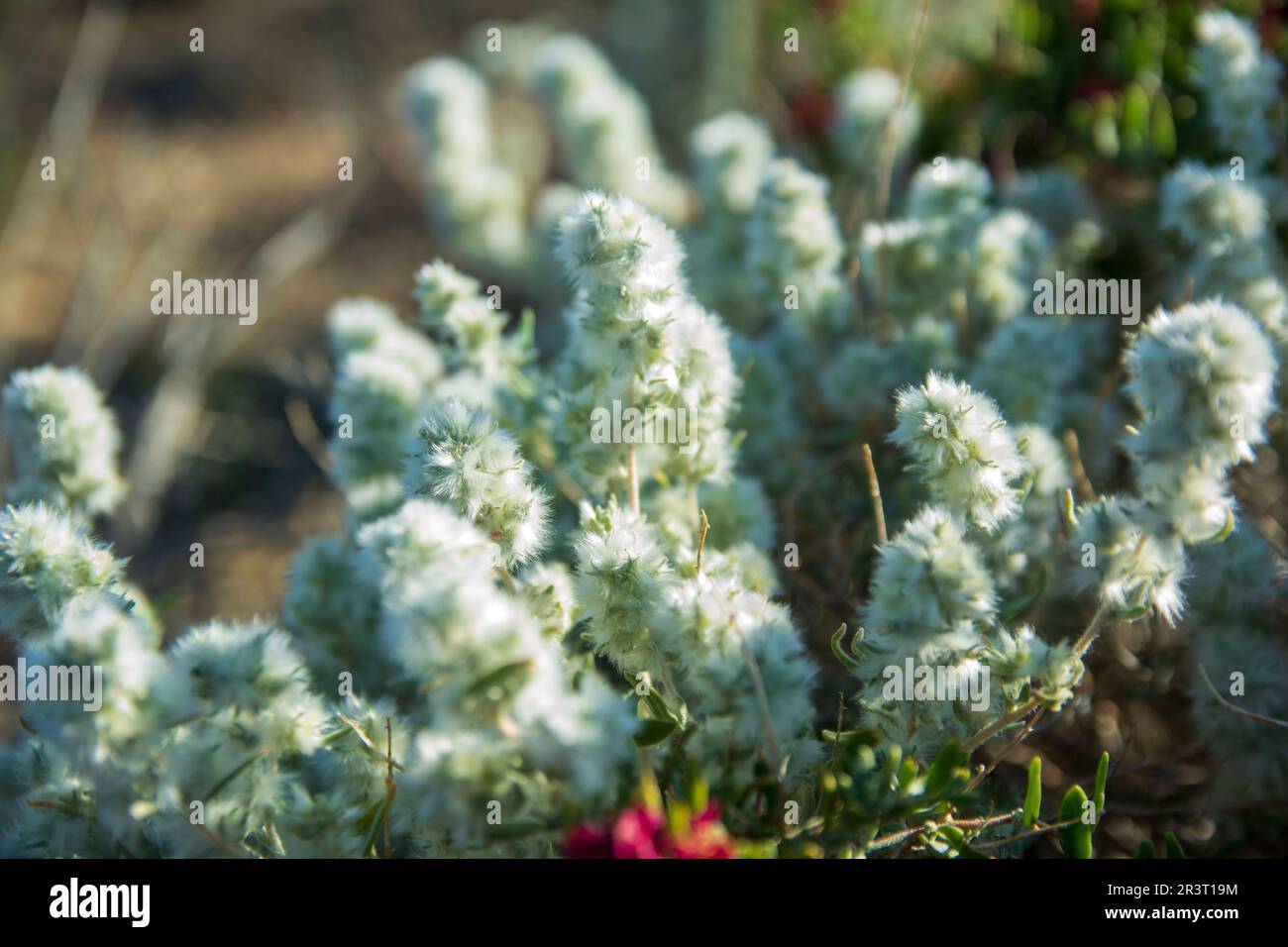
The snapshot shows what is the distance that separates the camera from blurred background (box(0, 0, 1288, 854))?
8.91ft

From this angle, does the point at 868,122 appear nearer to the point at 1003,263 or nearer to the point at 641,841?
the point at 1003,263

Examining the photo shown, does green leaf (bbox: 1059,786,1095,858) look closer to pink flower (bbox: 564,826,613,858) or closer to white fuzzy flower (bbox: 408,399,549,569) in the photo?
pink flower (bbox: 564,826,613,858)

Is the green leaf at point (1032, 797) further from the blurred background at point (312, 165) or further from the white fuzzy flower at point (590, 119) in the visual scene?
the white fuzzy flower at point (590, 119)

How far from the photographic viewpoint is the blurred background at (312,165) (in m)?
2.71

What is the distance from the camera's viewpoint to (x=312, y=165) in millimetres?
5180

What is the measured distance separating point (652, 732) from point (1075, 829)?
25.0 inches

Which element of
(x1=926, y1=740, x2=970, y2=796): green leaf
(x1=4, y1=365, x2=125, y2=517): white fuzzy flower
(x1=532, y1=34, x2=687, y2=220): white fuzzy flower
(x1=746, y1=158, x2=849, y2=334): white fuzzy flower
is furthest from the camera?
(x1=532, y1=34, x2=687, y2=220): white fuzzy flower

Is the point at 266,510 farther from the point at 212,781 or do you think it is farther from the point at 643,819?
the point at 643,819

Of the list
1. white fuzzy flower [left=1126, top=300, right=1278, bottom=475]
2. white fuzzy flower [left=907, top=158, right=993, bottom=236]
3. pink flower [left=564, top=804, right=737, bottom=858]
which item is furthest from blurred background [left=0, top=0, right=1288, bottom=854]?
pink flower [left=564, top=804, right=737, bottom=858]

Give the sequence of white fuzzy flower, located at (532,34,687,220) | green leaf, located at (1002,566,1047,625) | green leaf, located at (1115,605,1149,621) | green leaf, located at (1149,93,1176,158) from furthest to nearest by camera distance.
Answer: white fuzzy flower, located at (532,34,687,220) → green leaf, located at (1149,93,1176,158) → green leaf, located at (1002,566,1047,625) → green leaf, located at (1115,605,1149,621)

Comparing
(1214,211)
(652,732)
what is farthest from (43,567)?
(1214,211)

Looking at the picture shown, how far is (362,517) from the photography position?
2.00 metres

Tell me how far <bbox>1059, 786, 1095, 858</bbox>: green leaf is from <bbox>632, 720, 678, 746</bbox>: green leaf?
2.01 feet
